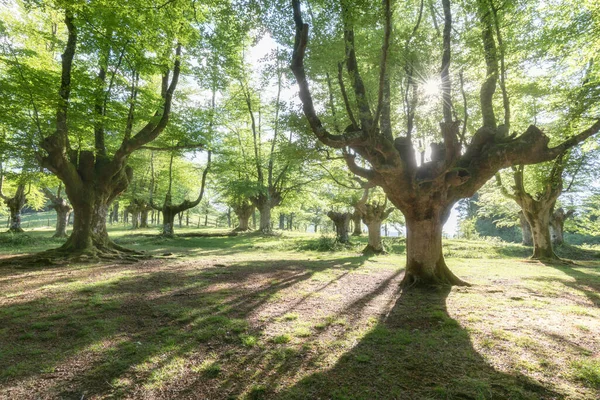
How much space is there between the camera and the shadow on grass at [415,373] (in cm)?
298

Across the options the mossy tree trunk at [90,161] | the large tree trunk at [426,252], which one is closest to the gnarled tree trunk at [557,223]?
the large tree trunk at [426,252]

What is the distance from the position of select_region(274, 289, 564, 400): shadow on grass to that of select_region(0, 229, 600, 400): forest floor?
0.06 feet

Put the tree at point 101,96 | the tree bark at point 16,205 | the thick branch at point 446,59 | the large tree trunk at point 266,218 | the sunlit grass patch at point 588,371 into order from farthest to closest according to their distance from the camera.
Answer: the large tree trunk at point 266,218 → the tree bark at point 16,205 → the tree at point 101,96 → the thick branch at point 446,59 → the sunlit grass patch at point 588,371

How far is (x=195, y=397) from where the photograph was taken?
2873mm

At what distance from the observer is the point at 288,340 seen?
13.9 feet

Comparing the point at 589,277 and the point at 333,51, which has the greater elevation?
the point at 333,51

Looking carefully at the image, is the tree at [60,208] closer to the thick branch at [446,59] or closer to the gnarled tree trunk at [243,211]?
the gnarled tree trunk at [243,211]

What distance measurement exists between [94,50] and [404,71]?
10335mm

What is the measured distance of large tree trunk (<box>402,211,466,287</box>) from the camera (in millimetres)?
7711

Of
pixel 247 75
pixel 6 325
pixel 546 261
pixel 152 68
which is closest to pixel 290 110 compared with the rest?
pixel 152 68

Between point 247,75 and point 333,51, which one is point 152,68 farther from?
point 247,75

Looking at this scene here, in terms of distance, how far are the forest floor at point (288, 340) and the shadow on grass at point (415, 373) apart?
18 mm

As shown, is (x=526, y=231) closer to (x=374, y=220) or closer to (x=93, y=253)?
(x=374, y=220)

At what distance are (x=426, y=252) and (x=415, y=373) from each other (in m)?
4.75
